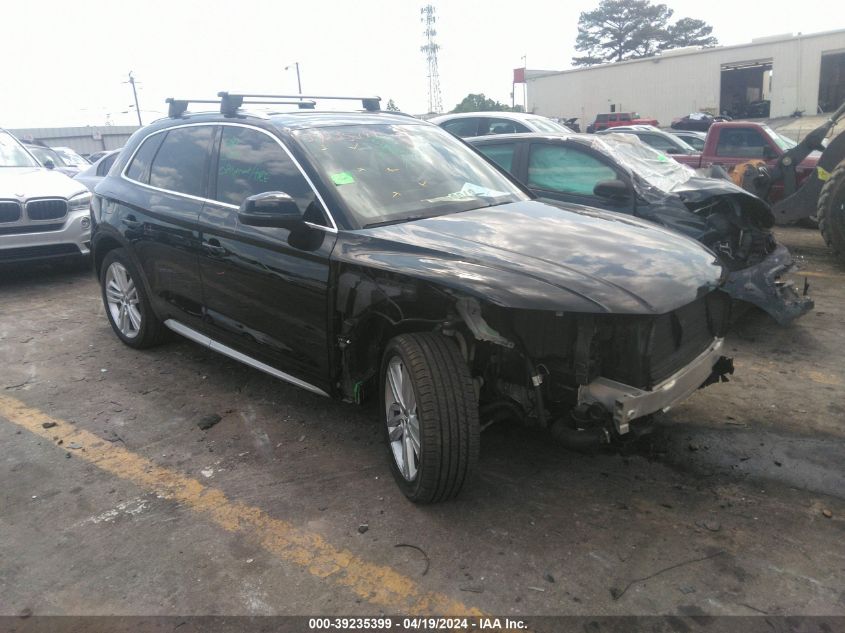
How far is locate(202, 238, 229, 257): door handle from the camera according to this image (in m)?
3.85

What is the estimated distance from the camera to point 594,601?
7.84 ft

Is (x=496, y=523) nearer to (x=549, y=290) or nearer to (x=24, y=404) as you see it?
(x=549, y=290)

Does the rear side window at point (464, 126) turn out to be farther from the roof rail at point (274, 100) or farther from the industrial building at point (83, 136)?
the industrial building at point (83, 136)

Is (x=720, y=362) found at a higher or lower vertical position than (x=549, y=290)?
lower

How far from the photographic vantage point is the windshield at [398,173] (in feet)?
11.2

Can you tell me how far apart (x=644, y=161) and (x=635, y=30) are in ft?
225

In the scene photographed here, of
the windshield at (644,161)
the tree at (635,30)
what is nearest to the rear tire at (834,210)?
the windshield at (644,161)

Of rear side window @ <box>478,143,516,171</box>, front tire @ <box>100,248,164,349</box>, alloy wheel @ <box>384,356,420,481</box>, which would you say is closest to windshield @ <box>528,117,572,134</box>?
rear side window @ <box>478,143,516,171</box>

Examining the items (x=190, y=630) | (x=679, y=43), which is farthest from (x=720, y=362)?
(x=679, y=43)

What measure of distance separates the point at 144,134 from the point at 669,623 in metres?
4.84

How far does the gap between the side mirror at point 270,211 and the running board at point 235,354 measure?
90 cm

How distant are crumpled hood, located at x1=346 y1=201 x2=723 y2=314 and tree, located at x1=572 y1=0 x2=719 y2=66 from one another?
6983cm

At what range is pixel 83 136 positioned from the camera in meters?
52.5

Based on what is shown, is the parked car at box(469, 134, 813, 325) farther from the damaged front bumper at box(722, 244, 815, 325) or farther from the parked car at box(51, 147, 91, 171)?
the parked car at box(51, 147, 91, 171)
